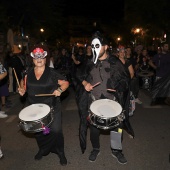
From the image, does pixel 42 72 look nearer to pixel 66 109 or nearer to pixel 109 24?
pixel 66 109

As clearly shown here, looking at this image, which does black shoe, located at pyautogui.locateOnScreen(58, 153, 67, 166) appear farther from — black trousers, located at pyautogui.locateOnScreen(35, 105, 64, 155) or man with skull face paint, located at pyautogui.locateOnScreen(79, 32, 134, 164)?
man with skull face paint, located at pyautogui.locateOnScreen(79, 32, 134, 164)

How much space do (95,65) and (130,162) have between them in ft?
5.51

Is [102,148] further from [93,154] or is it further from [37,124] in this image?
[37,124]

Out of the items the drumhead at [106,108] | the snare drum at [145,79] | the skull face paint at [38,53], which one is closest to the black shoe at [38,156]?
the drumhead at [106,108]

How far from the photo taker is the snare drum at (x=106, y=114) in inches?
140

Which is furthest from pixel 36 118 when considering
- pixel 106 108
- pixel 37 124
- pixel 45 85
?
pixel 106 108

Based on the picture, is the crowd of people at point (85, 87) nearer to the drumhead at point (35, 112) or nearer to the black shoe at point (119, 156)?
the black shoe at point (119, 156)

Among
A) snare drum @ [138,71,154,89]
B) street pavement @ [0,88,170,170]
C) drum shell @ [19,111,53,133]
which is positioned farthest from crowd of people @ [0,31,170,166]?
snare drum @ [138,71,154,89]

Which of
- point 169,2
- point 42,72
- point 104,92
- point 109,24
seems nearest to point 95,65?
point 104,92

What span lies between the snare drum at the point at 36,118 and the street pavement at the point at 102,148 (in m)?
0.91

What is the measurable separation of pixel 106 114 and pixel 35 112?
100cm

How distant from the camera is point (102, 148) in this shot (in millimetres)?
4812

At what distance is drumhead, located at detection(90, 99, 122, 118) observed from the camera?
360 cm

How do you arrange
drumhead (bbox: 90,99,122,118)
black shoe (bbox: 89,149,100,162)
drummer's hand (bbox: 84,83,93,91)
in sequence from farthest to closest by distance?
black shoe (bbox: 89,149,100,162), drummer's hand (bbox: 84,83,93,91), drumhead (bbox: 90,99,122,118)
